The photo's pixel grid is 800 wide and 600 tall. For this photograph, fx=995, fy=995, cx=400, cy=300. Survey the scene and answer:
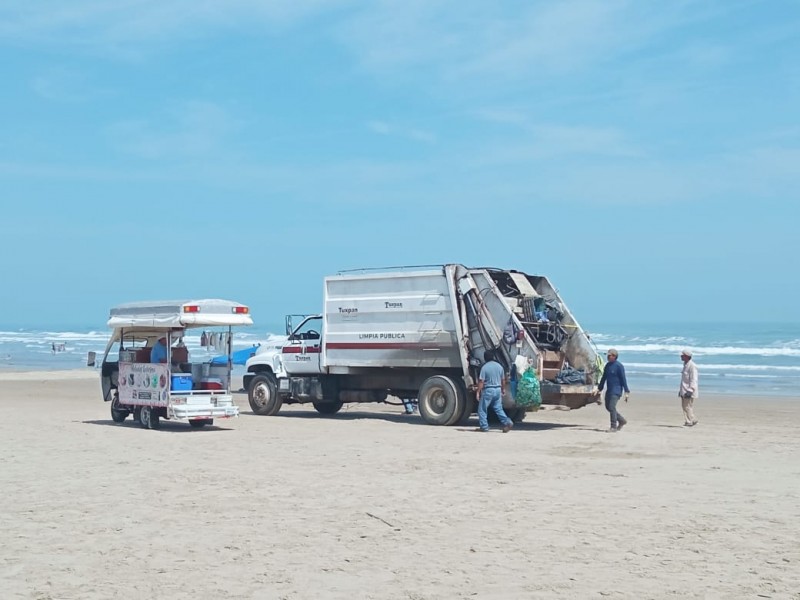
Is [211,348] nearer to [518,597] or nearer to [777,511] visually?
[777,511]

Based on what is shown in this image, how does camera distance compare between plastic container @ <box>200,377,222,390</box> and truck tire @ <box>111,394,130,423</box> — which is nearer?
plastic container @ <box>200,377,222,390</box>

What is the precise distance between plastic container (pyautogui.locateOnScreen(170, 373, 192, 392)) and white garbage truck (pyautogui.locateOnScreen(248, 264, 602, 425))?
3358mm

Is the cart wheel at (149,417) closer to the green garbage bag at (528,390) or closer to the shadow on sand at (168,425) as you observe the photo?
the shadow on sand at (168,425)

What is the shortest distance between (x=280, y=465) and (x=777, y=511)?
6.28 m

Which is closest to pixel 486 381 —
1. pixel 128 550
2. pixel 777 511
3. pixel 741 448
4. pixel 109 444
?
pixel 741 448

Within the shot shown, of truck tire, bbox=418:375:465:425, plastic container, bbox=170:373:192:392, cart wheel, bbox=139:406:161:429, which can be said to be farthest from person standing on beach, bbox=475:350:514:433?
cart wheel, bbox=139:406:161:429

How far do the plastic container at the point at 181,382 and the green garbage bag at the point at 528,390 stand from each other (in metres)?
5.88

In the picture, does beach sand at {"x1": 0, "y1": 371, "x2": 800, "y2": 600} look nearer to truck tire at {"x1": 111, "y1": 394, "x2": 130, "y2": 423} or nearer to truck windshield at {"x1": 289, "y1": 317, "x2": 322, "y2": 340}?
truck tire at {"x1": 111, "y1": 394, "x2": 130, "y2": 423}

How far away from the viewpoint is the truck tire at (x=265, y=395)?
21156 millimetres

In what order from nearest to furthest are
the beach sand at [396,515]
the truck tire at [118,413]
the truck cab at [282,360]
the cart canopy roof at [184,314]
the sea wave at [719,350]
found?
the beach sand at [396,515]
the cart canopy roof at [184,314]
the truck tire at [118,413]
the truck cab at [282,360]
the sea wave at [719,350]

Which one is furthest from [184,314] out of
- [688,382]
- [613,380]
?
[688,382]

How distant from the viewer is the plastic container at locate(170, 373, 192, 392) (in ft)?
57.8

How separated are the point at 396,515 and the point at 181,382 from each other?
898 centimetres

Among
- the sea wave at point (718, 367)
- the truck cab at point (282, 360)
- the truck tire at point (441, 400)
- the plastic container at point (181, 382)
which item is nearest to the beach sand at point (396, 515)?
the plastic container at point (181, 382)
